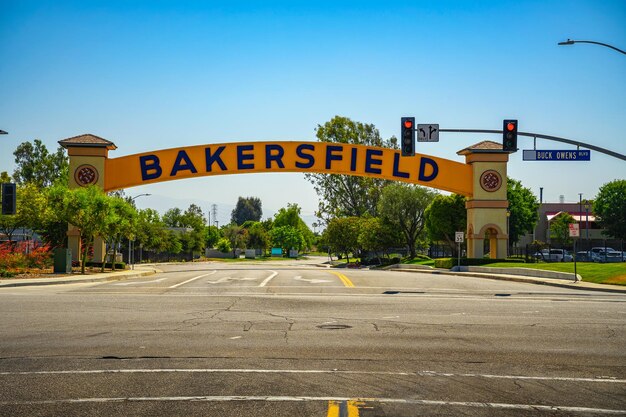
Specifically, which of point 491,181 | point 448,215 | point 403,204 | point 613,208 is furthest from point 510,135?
point 613,208

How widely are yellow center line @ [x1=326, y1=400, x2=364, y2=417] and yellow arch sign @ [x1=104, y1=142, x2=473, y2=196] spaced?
39.5 m

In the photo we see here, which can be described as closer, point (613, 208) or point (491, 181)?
point (491, 181)

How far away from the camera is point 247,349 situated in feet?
37.9

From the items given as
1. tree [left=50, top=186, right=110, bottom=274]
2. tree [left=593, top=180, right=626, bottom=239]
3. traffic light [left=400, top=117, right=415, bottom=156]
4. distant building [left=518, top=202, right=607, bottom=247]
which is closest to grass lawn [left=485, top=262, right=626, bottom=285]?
traffic light [left=400, top=117, right=415, bottom=156]

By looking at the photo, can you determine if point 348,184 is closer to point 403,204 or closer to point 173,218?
point 403,204

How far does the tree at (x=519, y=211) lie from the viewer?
273 ft

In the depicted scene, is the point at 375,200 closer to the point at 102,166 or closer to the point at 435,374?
the point at 102,166

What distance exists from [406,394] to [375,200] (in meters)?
90.7

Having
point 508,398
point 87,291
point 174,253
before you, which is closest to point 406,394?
point 508,398

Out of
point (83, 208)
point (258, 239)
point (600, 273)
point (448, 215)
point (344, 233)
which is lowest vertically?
point (600, 273)

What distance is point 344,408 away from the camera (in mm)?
7480

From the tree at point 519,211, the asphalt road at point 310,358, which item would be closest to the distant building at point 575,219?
the tree at point 519,211

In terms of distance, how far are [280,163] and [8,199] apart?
21729 millimetres

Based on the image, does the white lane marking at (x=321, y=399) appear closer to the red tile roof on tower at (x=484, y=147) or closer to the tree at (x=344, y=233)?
the red tile roof on tower at (x=484, y=147)
